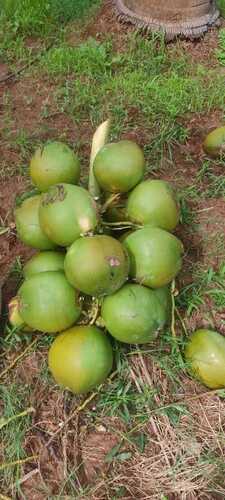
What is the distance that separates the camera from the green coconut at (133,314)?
238 centimetres

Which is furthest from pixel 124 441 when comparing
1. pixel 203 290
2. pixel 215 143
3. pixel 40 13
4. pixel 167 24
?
pixel 40 13

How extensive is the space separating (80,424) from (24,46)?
337cm

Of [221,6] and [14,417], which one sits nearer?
[14,417]

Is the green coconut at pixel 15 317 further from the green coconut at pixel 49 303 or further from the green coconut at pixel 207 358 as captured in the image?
the green coconut at pixel 207 358

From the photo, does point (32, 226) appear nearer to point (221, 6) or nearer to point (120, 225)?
point (120, 225)

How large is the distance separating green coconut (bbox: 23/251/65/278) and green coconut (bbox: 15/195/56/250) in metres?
0.05

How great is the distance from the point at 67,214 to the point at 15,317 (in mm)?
592

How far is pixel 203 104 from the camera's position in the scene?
4.27m

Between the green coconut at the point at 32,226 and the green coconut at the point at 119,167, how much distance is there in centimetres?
33

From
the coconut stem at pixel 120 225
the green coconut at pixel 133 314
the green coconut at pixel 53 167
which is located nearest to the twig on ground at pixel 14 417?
the green coconut at pixel 133 314

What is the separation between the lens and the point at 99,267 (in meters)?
2.29

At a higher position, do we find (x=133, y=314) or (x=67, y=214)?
(x=67, y=214)

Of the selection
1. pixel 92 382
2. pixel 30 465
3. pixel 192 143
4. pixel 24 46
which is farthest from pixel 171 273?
pixel 24 46

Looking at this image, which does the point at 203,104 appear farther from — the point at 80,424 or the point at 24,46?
the point at 80,424
